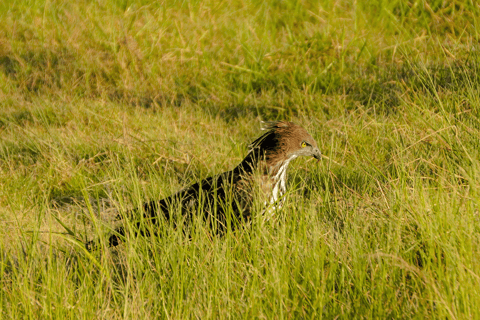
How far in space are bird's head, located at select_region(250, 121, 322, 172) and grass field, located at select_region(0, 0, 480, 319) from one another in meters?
0.18

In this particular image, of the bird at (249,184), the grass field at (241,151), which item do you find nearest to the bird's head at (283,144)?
the bird at (249,184)

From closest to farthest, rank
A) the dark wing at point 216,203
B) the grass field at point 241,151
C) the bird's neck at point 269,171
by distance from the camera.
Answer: the grass field at point 241,151 → the dark wing at point 216,203 → the bird's neck at point 269,171

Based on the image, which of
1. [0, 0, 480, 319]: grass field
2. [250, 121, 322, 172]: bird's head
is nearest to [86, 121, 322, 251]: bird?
[250, 121, 322, 172]: bird's head

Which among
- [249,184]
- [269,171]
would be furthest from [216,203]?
[269,171]

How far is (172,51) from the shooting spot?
663 centimetres

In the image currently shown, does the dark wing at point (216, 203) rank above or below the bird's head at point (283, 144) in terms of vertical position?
below

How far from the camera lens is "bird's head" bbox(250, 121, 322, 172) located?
329 centimetres

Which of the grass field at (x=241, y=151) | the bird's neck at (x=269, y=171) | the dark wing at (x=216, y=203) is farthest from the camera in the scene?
the bird's neck at (x=269, y=171)

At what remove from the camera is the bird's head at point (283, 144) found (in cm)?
329

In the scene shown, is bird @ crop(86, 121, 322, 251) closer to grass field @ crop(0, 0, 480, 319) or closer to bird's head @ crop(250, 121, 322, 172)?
bird's head @ crop(250, 121, 322, 172)

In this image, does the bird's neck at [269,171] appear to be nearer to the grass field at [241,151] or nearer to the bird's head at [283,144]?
the bird's head at [283,144]

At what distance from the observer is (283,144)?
10.9 ft

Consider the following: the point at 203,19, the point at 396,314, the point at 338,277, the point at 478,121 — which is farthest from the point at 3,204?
the point at 203,19

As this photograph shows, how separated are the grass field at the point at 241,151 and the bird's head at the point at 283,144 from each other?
177mm
